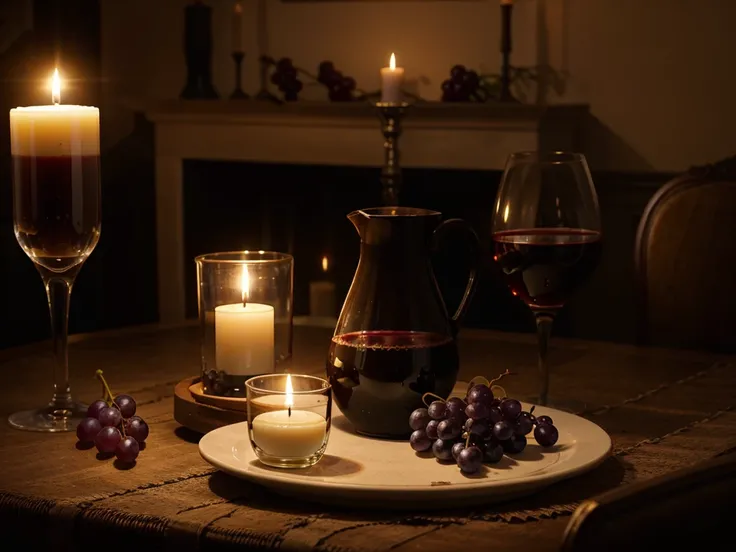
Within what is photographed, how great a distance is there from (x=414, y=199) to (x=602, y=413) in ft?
8.43

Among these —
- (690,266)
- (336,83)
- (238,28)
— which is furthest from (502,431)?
(238,28)

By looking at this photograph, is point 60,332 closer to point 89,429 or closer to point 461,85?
point 89,429

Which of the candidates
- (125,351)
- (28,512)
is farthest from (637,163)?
(28,512)

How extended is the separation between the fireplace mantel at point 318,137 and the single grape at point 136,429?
2.44 meters

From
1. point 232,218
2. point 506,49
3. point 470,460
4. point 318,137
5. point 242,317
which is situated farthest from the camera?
A: point 232,218

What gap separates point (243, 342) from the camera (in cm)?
116

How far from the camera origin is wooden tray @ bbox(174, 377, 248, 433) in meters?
1.09

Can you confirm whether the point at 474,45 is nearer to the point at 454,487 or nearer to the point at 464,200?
the point at 464,200

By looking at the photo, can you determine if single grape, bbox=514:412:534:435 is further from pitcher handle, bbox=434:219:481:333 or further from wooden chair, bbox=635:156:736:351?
wooden chair, bbox=635:156:736:351

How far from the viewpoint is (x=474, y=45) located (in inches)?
148

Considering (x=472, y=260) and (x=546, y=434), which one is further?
(x=472, y=260)

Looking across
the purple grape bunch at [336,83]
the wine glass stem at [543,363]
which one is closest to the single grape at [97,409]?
the wine glass stem at [543,363]

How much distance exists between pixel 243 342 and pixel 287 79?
274 centimetres

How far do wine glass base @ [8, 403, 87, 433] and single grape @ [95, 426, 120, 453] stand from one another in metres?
0.11
